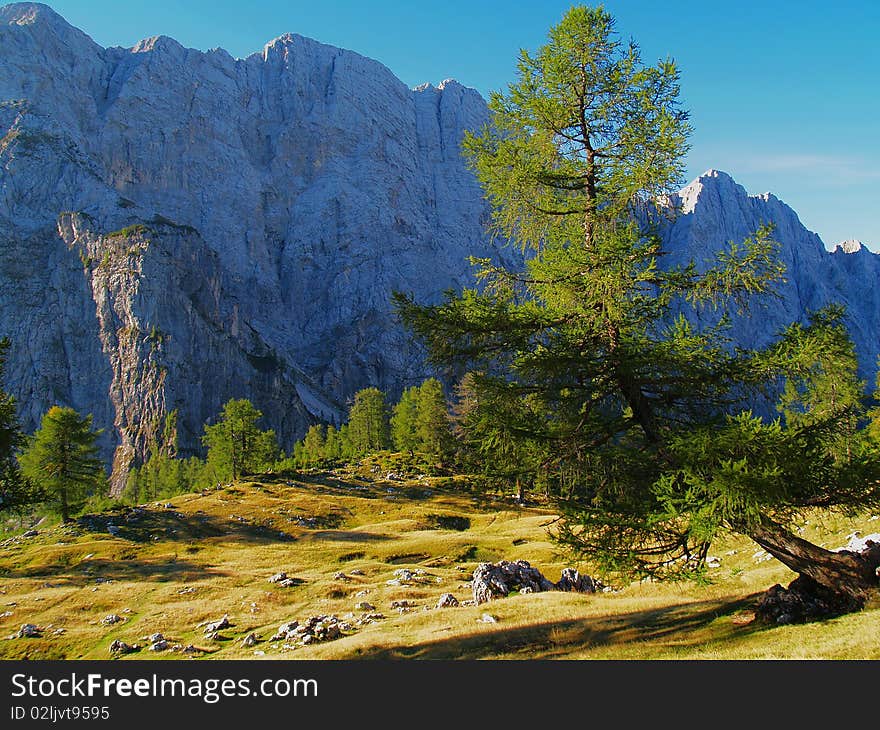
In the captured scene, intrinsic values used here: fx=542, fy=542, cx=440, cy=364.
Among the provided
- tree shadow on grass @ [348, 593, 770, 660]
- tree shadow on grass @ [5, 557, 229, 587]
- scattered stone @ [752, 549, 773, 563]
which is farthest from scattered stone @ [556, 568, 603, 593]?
tree shadow on grass @ [5, 557, 229, 587]

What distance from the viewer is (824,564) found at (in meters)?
12.2

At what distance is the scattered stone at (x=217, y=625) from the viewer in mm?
24873

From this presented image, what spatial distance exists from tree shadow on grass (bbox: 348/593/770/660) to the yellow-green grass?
8cm

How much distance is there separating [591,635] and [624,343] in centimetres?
861

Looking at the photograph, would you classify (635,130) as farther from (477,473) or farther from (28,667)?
(28,667)

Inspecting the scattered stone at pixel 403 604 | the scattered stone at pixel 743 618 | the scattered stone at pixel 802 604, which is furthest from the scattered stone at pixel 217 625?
the scattered stone at pixel 802 604

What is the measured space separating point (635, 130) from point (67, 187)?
220m

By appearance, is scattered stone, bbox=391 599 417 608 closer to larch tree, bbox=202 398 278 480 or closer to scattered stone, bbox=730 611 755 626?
scattered stone, bbox=730 611 755 626

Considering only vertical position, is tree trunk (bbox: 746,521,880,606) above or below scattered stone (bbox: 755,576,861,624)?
above

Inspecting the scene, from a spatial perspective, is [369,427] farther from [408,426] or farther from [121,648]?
[121,648]

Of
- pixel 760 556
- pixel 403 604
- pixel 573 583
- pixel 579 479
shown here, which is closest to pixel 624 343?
pixel 579 479

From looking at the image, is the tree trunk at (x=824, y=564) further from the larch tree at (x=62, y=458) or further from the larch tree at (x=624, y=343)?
the larch tree at (x=62, y=458)

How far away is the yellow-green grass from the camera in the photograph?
13.8m

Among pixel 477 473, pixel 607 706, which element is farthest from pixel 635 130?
pixel 607 706
